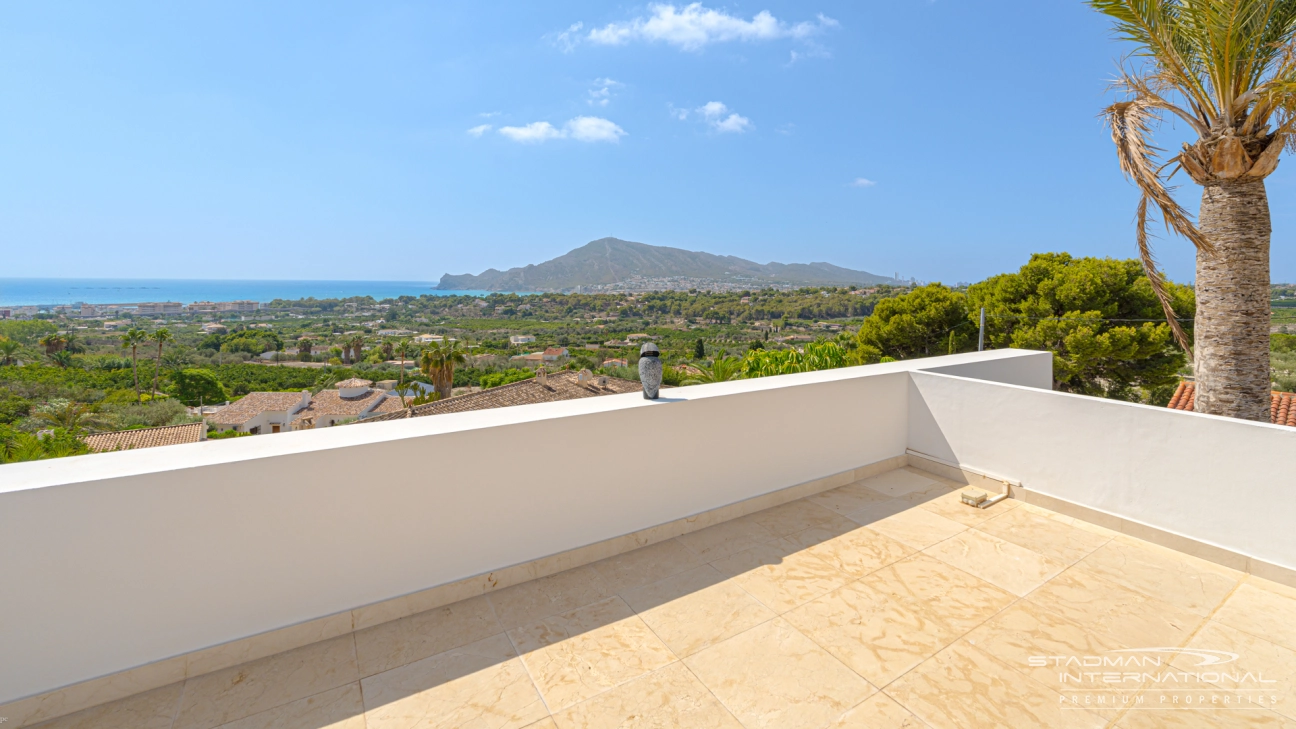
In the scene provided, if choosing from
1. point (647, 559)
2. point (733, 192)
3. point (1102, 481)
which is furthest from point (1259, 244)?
point (733, 192)

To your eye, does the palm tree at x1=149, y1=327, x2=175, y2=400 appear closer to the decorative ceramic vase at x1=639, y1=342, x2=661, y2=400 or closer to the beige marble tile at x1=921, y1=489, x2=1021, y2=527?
the decorative ceramic vase at x1=639, y1=342, x2=661, y2=400

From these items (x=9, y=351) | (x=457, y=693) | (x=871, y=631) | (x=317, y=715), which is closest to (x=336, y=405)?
(x=9, y=351)

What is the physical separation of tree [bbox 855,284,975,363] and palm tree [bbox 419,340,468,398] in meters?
20.2

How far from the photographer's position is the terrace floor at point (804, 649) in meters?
1.95

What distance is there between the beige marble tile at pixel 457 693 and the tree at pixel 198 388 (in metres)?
19.7

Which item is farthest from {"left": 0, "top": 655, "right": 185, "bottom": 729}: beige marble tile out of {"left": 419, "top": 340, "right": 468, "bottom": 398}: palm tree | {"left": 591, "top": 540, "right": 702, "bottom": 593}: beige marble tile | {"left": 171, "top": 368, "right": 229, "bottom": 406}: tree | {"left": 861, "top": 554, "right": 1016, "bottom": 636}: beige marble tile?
{"left": 419, "top": 340, "right": 468, "bottom": 398}: palm tree

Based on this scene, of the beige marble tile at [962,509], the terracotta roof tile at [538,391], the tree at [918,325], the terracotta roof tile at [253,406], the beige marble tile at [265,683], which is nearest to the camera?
the beige marble tile at [265,683]

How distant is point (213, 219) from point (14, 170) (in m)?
17.7

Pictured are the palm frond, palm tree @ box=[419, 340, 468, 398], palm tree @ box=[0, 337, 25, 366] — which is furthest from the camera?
palm tree @ box=[419, 340, 468, 398]

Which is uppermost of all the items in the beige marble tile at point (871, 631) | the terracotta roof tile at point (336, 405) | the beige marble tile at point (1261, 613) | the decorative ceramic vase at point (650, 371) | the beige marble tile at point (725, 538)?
the decorative ceramic vase at point (650, 371)

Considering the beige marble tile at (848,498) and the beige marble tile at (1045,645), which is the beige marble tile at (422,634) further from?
the beige marble tile at (848,498)

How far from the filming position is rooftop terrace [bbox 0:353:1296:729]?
1.95 m

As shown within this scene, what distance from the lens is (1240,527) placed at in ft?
9.55

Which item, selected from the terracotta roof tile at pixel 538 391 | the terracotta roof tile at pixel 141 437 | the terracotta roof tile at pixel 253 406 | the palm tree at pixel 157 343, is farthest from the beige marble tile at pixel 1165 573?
the terracotta roof tile at pixel 253 406
